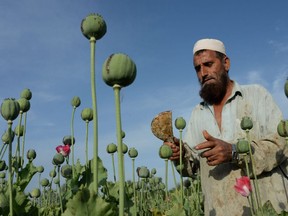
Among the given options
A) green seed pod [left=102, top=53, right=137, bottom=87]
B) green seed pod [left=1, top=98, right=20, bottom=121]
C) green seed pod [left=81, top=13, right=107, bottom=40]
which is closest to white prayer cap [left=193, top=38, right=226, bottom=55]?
green seed pod [left=1, top=98, right=20, bottom=121]

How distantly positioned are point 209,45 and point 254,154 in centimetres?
135

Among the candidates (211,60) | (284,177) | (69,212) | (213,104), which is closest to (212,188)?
(284,177)

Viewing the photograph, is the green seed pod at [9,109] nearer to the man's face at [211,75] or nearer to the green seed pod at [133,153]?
the green seed pod at [133,153]

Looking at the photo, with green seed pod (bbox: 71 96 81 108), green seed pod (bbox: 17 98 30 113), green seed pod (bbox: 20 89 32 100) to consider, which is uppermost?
green seed pod (bbox: 20 89 32 100)

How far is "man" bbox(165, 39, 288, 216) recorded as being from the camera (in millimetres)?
2799

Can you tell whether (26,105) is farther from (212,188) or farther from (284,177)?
(284,177)

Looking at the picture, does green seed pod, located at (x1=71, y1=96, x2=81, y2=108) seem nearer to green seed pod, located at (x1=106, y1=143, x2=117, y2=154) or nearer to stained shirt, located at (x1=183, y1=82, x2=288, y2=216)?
green seed pod, located at (x1=106, y1=143, x2=117, y2=154)

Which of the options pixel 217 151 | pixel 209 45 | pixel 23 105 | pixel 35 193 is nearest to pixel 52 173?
pixel 35 193

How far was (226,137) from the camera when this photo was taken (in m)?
3.20

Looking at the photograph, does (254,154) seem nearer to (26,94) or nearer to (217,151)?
(217,151)

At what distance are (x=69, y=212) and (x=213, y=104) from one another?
2537 millimetres

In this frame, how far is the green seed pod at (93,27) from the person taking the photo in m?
1.32

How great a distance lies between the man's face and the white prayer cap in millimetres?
82

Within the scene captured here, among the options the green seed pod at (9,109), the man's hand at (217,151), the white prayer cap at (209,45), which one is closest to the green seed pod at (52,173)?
the man's hand at (217,151)
